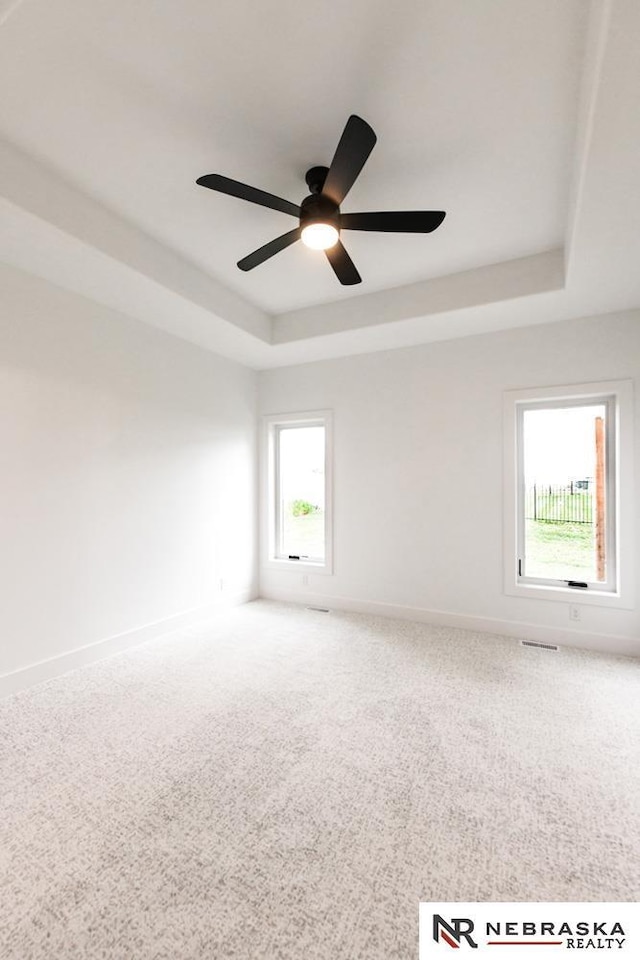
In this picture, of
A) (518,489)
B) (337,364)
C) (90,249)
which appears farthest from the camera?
(337,364)

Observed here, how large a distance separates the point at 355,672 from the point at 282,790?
115cm

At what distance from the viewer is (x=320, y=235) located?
6.86 ft

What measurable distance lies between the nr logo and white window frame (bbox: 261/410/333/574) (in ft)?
10.1

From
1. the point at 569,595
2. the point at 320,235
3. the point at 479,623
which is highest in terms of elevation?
the point at 320,235

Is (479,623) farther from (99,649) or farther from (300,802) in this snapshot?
(99,649)

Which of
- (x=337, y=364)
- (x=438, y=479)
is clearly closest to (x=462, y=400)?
(x=438, y=479)

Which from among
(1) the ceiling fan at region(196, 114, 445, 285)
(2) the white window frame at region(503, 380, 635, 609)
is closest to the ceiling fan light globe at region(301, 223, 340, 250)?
(1) the ceiling fan at region(196, 114, 445, 285)

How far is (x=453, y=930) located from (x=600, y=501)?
3.06 meters

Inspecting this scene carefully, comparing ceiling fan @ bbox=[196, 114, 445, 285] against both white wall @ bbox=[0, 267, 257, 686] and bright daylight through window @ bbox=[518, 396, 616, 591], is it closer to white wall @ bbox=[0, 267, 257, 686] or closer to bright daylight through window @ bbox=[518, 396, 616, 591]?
white wall @ bbox=[0, 267, 257, 686]

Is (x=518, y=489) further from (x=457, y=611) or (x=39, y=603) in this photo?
(x=39, y=603)

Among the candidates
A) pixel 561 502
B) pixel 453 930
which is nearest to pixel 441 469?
pixel 561 502

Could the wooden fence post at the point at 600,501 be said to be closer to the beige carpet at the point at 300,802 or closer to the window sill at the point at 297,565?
the beige carpet at the point at 300,802

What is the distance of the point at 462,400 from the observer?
372 cm

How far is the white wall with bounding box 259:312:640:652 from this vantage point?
3.29 metres
